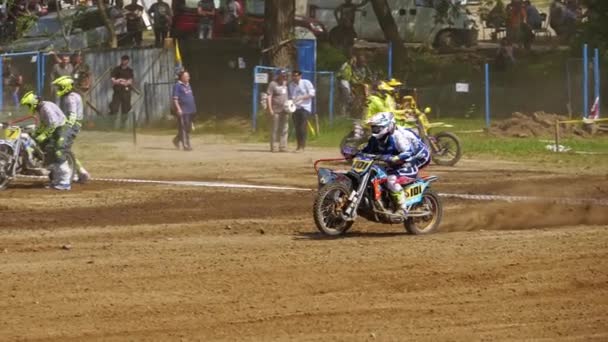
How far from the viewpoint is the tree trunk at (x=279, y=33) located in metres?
31.6

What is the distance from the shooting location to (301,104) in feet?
85.9

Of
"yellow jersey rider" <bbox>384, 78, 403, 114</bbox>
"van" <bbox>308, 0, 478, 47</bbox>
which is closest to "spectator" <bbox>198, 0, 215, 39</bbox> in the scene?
"van" <bbox>308, 0, 478, 47</bbox>

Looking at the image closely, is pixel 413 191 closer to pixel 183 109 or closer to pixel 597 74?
pixel 183 109

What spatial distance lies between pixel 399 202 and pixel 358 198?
0.53 m

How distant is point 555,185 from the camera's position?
19.0m

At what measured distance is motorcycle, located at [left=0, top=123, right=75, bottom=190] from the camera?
60.3ft

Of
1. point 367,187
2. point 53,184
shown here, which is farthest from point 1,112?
point 367,187

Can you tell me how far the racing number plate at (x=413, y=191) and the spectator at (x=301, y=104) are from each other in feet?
40.5

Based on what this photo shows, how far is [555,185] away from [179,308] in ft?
34.3

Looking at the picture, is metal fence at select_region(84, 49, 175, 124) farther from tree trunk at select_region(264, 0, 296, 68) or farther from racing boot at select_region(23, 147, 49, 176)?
racing boot at select_region(23, 147, 49, 176)

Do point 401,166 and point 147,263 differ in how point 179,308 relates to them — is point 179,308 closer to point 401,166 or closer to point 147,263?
point 147,263

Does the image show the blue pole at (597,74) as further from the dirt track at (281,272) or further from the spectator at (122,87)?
the dirt track at (281,272)

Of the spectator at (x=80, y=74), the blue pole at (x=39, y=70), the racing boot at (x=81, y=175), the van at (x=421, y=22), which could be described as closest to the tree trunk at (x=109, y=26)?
the spectator at (x=80, y=74)

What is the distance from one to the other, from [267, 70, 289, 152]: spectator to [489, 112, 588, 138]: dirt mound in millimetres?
5394
